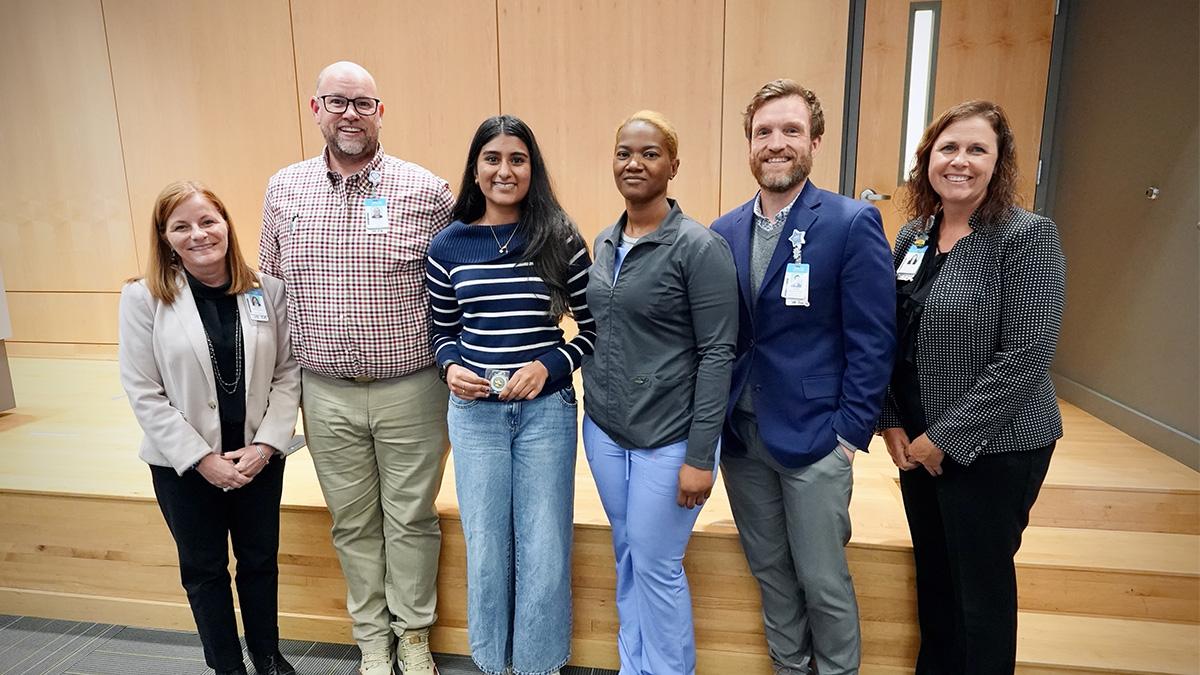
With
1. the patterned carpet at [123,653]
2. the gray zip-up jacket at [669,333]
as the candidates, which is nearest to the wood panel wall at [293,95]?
the gray zip-up jacket at [669,333]

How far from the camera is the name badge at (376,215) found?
1.79 meters

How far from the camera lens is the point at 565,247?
5.45ft

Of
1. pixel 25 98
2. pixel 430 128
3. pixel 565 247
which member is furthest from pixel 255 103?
pixel 565 247

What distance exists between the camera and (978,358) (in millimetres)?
1537

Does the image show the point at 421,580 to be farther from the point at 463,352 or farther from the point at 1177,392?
the point at 1177,392

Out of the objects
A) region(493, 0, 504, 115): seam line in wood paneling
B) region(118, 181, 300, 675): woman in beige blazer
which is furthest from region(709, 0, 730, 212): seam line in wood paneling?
region(118, 181, 300, 675): woman in beige blazer

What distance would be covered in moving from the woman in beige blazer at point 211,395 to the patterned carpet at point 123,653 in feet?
1.19

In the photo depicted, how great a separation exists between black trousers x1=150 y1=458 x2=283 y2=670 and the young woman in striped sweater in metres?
0.60

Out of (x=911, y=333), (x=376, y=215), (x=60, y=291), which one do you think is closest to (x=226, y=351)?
(x=376, y=215)

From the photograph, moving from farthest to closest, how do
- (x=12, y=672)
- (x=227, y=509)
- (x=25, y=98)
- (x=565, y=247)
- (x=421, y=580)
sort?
(x=25, y=98) < (x=12, y=672) < (x=421, y=580) < (x=227, y=509) < (x=565, y=247)

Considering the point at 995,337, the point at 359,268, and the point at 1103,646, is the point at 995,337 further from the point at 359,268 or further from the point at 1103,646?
the point at 359,268

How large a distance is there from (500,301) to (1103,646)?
2.08m

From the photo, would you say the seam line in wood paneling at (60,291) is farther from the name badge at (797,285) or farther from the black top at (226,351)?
the name badge at (797,285)

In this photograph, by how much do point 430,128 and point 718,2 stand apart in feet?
6.11
